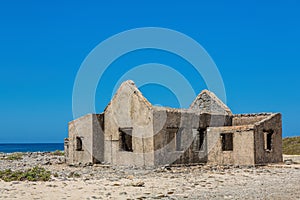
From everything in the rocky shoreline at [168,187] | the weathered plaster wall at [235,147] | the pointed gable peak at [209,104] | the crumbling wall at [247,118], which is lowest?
the rocky shoreline at [168,187]

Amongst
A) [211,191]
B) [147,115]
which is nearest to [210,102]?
[147,115]

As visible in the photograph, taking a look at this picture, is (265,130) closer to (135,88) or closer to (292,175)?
(292,175)

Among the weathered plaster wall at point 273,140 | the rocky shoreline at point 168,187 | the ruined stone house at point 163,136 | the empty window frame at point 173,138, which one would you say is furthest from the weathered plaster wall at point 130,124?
the weathered plaster wall at point 273,140

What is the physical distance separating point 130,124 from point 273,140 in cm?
841

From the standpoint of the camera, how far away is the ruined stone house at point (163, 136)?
2169cm

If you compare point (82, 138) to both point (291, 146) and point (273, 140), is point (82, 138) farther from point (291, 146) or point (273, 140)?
point (291, 146)

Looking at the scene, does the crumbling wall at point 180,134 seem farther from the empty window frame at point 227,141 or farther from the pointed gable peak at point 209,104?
the pointed gable peak at point 209,104

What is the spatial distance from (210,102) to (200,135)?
453 centimetres

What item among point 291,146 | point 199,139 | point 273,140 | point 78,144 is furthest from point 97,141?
point 291,146

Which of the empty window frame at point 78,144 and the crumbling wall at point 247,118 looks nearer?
the crumbling wall at point 247,118

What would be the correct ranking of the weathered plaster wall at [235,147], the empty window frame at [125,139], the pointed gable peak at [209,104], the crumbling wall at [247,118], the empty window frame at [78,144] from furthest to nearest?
the pointed gable peak at [209,104] → the empty window frame at [78,144] → the crumbling wall at [247,118] → the empty window frame at [125,139] → the weathered plaster wall at [235,147]

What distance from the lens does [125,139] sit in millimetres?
23844

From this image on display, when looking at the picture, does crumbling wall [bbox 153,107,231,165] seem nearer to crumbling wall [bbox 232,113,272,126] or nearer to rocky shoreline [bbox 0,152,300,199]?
crumbling wall [bbox 232,113,272,126]

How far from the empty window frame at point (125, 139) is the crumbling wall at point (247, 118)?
730 centimetres
